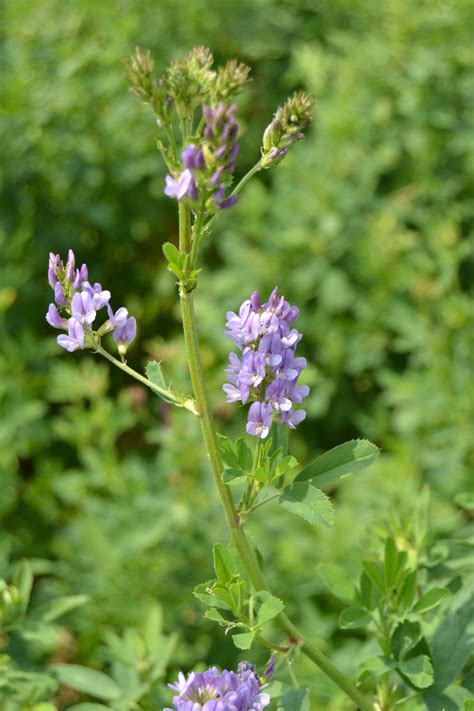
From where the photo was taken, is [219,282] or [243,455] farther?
[219,282]

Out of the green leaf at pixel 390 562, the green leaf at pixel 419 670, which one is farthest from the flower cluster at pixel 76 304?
the green leaf at pixel 419 670

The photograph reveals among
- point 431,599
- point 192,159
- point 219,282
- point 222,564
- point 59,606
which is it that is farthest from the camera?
point 219,282

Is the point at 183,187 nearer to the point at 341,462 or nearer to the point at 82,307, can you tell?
the point at 82,307

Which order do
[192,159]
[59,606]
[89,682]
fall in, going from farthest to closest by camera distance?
[59,606], [89,682], [192,159]

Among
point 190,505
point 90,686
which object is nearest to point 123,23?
point 190,505

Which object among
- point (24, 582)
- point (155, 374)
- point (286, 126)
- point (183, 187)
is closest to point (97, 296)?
point (155, 374)

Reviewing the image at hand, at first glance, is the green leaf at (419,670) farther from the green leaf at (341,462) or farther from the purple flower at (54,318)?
the purple flower at (54,318)
